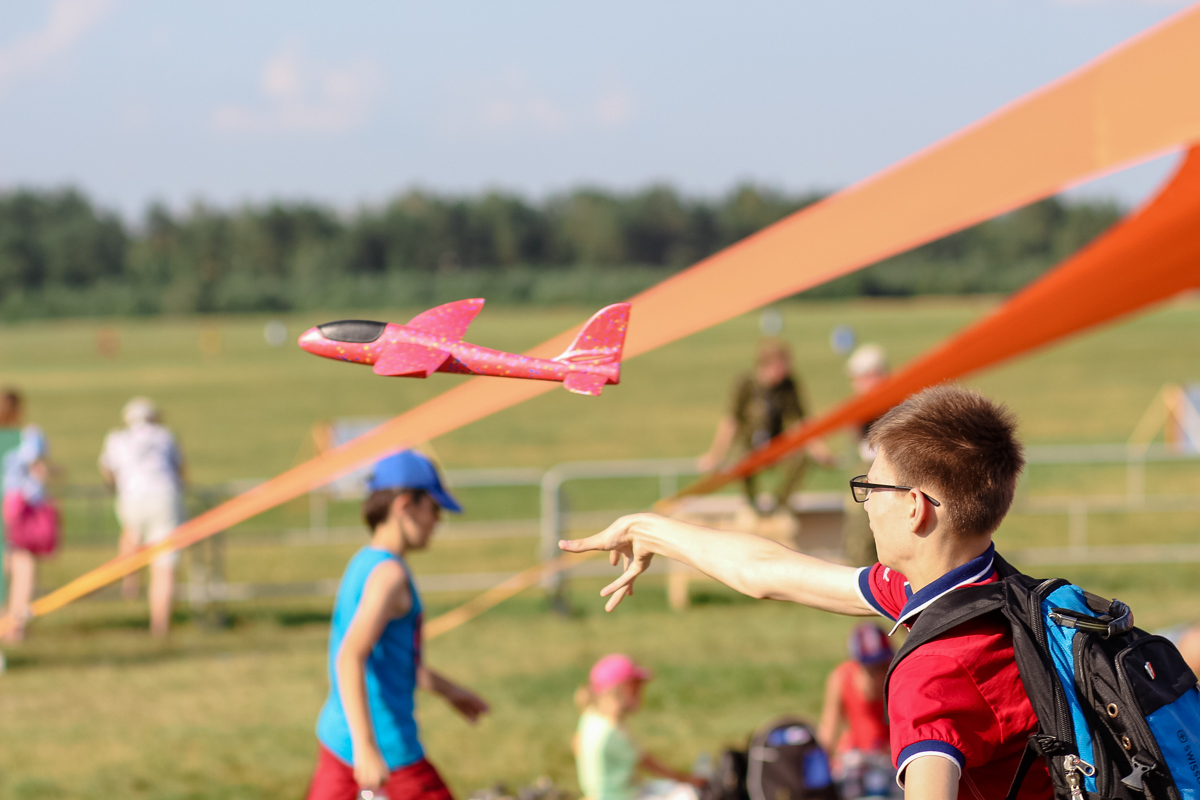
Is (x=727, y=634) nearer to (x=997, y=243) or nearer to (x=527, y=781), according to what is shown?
(x=527, y=781)

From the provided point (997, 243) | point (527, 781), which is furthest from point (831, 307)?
point (527, 781)

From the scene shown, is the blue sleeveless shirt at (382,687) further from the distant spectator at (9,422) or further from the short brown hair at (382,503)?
the distant spectator at (9,422)

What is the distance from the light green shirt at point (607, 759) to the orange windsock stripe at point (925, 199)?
1780 mm

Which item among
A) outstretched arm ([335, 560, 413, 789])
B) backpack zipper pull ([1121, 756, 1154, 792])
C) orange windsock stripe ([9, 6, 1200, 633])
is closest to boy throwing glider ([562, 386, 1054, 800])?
backpack zipper pull ([1121, 756, 1154, 792])

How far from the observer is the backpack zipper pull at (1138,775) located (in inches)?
59.5

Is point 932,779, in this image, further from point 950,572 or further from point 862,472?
point 862,472

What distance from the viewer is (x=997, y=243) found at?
4321 inches

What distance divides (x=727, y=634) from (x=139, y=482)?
4.64 m

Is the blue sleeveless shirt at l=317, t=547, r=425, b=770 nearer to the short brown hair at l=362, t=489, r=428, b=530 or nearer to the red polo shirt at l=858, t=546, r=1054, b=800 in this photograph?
the short brown hair at l=362, t=489, r=428, b=530

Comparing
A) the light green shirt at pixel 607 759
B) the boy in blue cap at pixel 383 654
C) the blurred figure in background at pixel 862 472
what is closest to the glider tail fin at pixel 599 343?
the boy in blue cap at pixel 383 654

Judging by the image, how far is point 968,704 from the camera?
158cm

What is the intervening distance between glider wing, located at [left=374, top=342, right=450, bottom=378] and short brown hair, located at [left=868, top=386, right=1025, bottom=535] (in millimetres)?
667

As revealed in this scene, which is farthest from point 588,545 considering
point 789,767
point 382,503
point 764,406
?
point 764,406

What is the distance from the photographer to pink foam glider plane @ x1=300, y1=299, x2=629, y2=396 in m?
1.76
